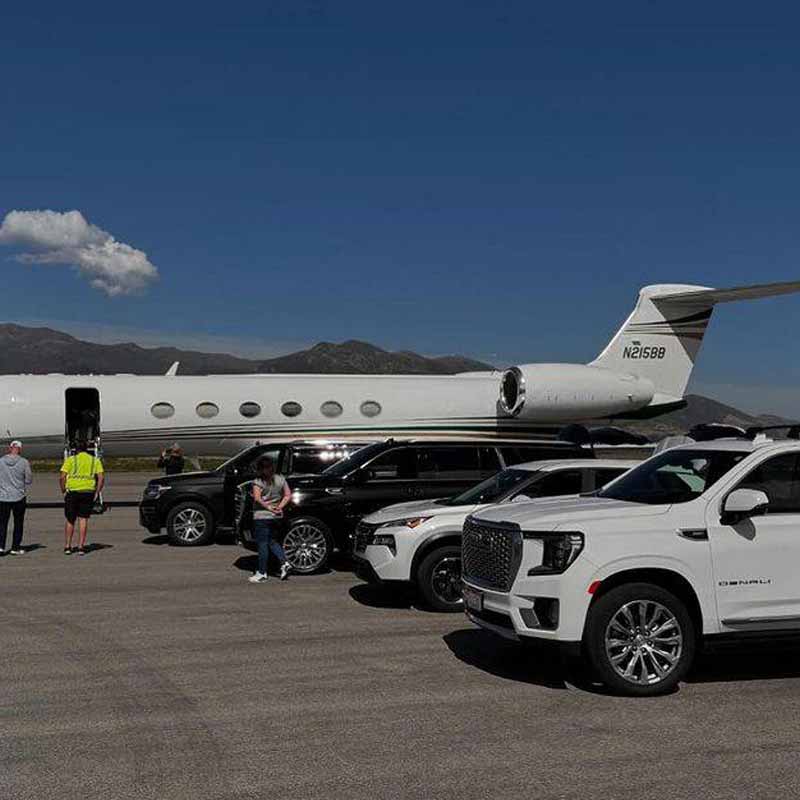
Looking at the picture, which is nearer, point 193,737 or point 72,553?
point 193,737

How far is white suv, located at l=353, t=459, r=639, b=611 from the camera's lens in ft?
35.5

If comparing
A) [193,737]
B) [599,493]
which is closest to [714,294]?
[599,493]

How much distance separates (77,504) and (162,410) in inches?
370

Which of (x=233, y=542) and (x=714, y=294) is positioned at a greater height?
(x=714, y=294)

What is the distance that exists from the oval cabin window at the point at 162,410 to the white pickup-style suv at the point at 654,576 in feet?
59.2

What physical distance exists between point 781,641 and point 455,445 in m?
6.70

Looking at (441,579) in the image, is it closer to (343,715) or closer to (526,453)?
(526,453)

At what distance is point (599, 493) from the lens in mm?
8789

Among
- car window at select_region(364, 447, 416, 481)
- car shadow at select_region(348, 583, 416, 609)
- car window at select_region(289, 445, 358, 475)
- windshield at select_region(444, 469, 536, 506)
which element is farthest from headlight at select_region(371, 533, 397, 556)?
car window at select_region(289, 445, 358, 475)

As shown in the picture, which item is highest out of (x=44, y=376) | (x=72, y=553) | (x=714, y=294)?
(x=714, y=294)

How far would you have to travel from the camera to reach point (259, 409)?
25672mm

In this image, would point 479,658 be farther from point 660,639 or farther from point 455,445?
point 455,445

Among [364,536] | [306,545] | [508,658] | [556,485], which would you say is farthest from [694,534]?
[306,545]

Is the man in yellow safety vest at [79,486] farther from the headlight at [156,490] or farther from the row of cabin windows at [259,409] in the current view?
the row of cabin windows at [259,409]
